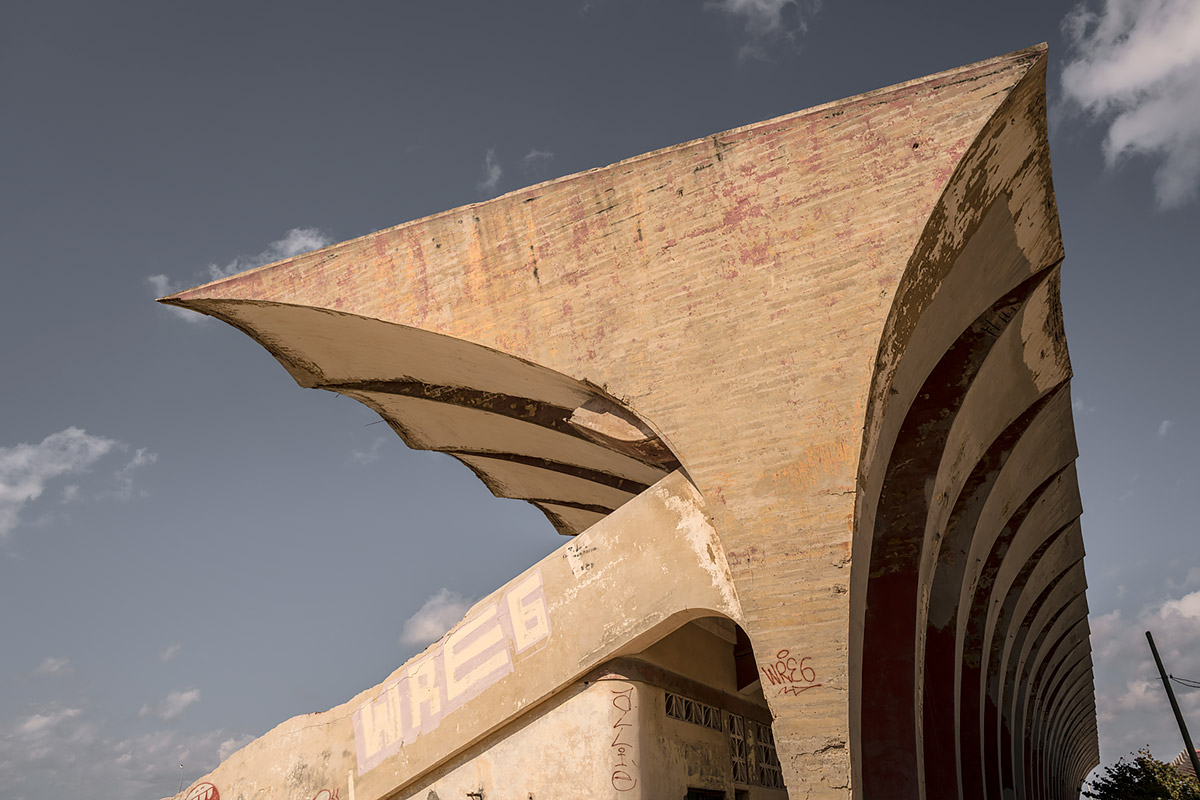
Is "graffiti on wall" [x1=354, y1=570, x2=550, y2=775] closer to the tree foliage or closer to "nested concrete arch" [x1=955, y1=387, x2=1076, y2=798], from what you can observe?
"nested concrete arch" [x1=955, y1=387, x2=1076, y2=798]

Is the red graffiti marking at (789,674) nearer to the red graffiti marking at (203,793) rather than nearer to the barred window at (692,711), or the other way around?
the barred window at (692,711)

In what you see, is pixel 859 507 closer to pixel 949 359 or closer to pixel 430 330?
pixel 949 359

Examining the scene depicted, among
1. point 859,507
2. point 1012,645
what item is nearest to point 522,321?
point 859,507

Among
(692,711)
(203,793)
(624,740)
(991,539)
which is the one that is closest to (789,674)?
(624,740)

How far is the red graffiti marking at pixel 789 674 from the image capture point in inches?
222

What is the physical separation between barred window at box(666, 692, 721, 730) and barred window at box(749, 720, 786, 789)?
1.06 metres

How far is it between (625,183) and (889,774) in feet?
16.7

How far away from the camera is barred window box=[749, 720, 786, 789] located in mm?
9055

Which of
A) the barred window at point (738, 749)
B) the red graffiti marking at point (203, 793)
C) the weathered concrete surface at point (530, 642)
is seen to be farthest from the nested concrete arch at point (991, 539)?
the red graffiti marking at point (203, 793)

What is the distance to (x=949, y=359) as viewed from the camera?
752 cm

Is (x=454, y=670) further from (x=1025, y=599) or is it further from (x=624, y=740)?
(x=1025, y=599)

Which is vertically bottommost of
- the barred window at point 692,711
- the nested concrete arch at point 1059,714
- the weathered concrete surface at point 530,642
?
the barred window at point 692,711

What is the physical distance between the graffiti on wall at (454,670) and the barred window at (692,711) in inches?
53.7

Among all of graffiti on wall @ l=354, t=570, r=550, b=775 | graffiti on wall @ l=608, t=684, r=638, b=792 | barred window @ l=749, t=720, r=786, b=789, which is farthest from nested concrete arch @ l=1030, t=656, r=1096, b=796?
graffiti on wall @ l=354, t=570, r=550, b=775
